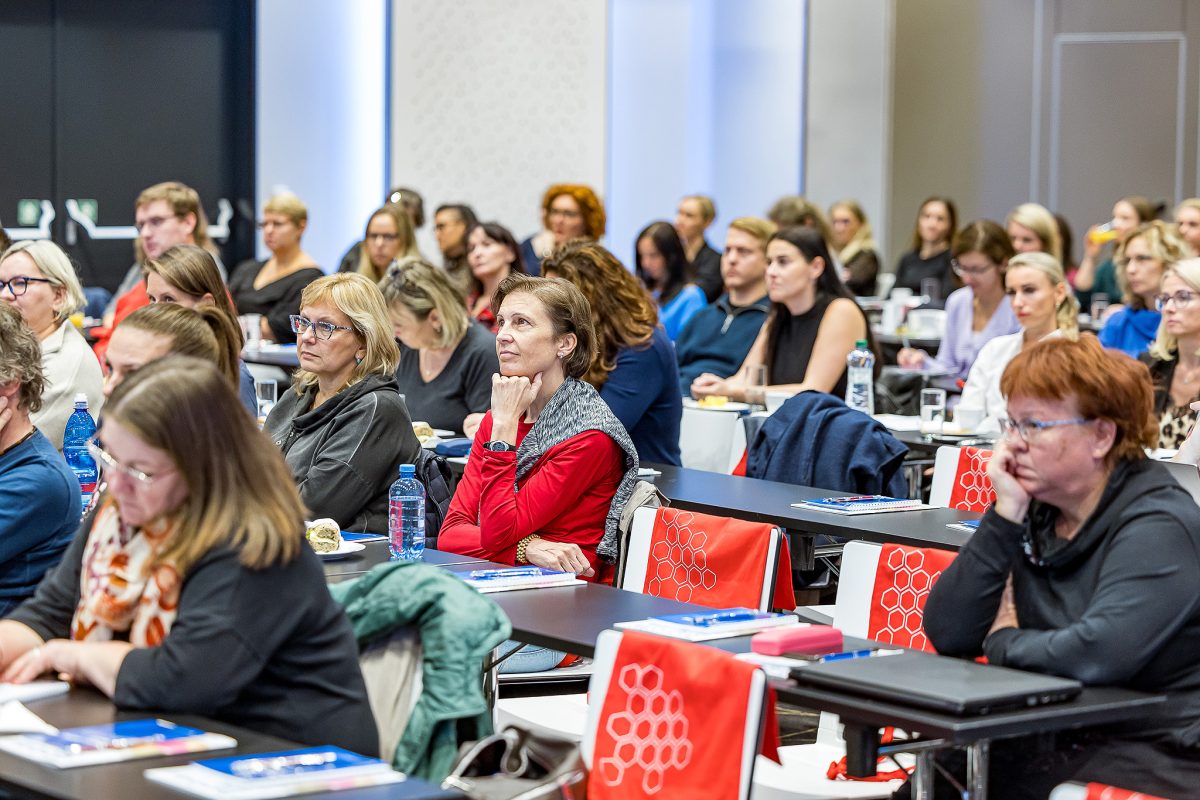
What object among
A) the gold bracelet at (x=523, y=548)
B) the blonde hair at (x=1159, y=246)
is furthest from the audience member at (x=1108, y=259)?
the gold bracelet at (x=523, y=548)

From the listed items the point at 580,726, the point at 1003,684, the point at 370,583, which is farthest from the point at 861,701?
the point at 580,726

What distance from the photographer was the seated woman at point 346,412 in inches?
175

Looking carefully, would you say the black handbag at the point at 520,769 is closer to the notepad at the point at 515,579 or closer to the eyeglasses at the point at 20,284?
the notepad at the point at 515,579

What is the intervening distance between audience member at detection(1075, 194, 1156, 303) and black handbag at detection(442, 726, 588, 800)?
410 inches

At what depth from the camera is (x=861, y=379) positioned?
6.84 meters

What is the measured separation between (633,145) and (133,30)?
3.91 m

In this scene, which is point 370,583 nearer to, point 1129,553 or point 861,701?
point 861,701

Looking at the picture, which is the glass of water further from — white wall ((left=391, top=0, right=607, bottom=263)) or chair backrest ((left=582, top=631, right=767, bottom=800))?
white wall ((left=391, top=0, right=607, bottom=263))

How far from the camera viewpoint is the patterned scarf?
2.56 m

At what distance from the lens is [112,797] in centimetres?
215

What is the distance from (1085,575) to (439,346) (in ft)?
11.6

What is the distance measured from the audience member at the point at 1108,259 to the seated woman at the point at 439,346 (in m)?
7.25

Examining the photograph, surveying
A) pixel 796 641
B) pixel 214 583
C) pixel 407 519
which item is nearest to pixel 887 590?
pixel 796 641

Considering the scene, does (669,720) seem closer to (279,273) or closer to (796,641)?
(796,641)
